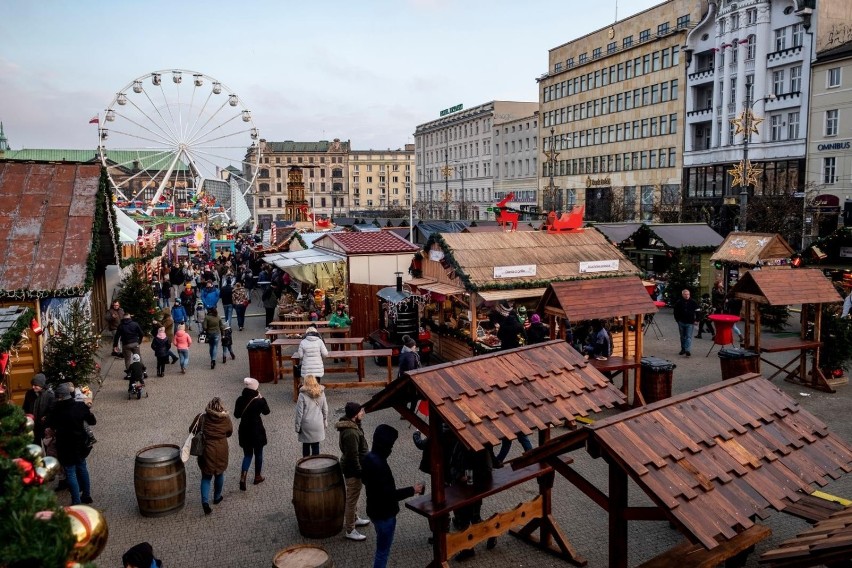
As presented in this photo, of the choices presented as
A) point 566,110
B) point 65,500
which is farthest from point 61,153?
point 65,500

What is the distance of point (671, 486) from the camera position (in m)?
5.30

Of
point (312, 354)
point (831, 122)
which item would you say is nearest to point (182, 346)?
point (312, 354)

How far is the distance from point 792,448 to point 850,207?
1437 inches

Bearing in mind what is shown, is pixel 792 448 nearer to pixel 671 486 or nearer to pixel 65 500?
pixel 671 486

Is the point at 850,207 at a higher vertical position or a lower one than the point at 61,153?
lower

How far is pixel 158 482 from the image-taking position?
886 centimetres

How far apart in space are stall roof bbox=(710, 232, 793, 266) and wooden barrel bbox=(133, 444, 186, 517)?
19552 millimetres

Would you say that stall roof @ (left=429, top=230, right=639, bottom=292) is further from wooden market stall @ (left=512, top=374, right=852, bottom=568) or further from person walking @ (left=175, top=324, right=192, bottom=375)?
wooden market stall @ (left=512, top=374, right=852, bottom=568)

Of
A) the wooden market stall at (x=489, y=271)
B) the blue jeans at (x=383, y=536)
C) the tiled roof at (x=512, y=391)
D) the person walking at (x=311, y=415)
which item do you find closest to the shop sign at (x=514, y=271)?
the wooden market stall at (x=489, y=271)

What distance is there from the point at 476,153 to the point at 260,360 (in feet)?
292

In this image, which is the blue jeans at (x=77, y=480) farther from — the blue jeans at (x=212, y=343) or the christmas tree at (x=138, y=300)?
the christmas tree at (x=138, y=300)

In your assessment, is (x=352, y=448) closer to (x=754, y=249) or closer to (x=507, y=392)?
(x=507, y=392)

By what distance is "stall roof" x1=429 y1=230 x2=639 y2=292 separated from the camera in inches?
640

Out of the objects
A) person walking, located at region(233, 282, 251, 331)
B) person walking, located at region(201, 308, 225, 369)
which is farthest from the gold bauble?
person walking, located at region(233, 282, 251, 331)
